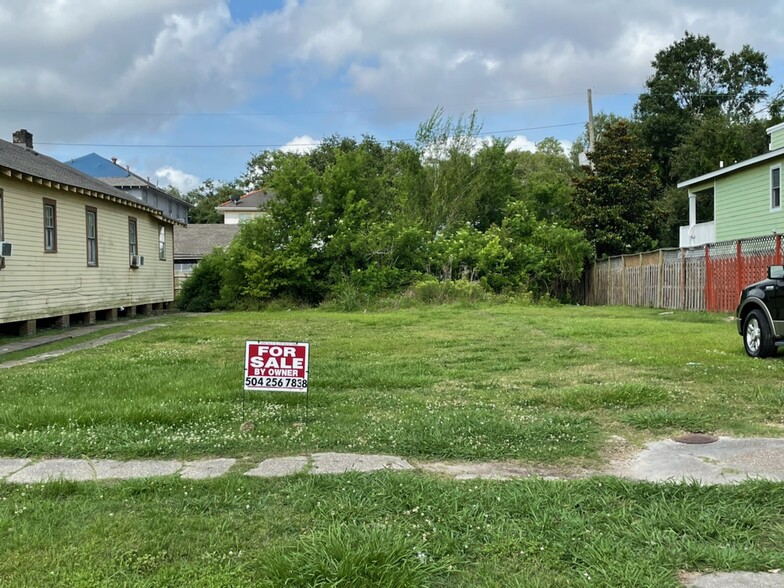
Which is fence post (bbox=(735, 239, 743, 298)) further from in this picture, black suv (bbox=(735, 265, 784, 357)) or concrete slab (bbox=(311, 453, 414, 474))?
concrete slab (bbox=(311, 453, 414, 474))

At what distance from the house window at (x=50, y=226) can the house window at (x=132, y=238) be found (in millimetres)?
5010

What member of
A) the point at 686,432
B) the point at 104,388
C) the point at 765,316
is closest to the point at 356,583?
the point at 686,432

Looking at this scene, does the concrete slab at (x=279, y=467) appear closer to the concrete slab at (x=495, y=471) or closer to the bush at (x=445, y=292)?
the concrete slab at (x=495, y=471)

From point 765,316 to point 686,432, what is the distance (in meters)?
4.55

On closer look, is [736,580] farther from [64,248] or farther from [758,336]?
[64,248]

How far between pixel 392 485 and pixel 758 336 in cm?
722

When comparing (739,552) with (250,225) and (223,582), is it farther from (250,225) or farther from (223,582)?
(250,225)

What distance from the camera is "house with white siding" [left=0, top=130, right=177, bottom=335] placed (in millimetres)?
14086

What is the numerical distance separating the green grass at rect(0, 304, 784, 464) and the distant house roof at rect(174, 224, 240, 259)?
30.3 meters

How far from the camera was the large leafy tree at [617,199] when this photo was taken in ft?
92.2

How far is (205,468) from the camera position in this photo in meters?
4.25

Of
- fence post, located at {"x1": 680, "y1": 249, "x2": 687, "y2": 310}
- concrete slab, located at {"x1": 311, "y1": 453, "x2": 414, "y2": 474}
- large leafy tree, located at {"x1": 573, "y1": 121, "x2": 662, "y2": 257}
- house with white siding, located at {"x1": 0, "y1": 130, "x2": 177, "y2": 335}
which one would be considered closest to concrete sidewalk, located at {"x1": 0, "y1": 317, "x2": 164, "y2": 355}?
house with white siding, located at {"x1": 0, "y1": 130, "x2": 177, "y2": 335}

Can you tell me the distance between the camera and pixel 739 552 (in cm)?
286

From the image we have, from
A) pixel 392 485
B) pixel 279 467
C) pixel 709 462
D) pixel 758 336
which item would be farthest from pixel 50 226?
pixel 709 462
